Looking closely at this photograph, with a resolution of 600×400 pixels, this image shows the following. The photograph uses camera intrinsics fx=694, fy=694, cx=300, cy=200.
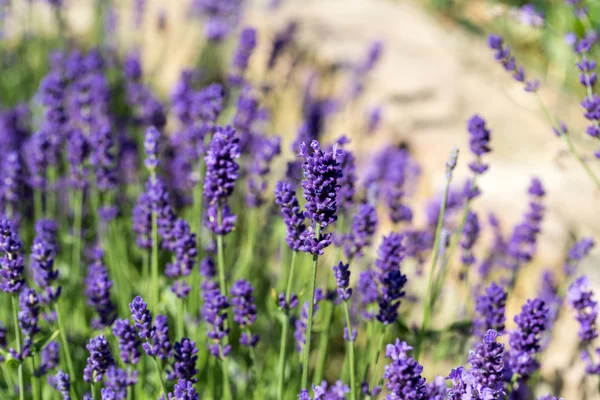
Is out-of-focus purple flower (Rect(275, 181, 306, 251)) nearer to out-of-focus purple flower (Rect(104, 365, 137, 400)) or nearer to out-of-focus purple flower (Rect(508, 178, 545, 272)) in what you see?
out-of-focus purple flower (Rect(104, 365, 137, 400))

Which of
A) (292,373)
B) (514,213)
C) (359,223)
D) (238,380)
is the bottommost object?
(238,380)

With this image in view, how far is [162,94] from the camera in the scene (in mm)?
6148

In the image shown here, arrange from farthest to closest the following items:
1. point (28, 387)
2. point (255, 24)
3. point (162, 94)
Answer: point (162, 94)
point (255, 24)
point (28, 387)

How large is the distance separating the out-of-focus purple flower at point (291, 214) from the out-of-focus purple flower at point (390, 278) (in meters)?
0.31

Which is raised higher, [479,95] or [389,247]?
[389,247]

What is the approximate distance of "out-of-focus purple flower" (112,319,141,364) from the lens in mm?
2059

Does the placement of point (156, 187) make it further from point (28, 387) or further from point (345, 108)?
point (345, 108)

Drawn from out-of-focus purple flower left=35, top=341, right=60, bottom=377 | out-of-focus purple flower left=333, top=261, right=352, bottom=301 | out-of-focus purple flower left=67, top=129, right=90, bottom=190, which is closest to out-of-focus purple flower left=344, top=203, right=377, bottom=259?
out-of-focus purple flower left=333, top=261, right=352, bottom=301

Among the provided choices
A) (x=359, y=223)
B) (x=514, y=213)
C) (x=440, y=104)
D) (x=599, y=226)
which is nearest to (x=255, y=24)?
(x=440, y=104)

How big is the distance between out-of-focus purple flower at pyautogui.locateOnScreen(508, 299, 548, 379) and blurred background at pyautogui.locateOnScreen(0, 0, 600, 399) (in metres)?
1.13

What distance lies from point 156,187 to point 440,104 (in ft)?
9.56

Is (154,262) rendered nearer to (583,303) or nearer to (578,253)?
(583,303)

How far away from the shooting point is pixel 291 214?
78.9 inches

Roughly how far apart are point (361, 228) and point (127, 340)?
3.01 feet
